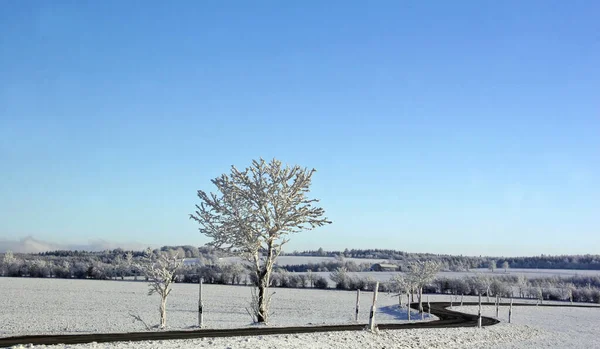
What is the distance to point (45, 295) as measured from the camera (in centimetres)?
A: 8831

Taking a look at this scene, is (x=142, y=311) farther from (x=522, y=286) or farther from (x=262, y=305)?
(x=522, y=286)

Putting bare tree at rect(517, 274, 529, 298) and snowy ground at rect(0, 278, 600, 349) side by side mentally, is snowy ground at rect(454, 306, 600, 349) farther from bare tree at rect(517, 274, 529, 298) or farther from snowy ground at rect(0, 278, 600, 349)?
bare tree at rect(517, 274, 529, 298)

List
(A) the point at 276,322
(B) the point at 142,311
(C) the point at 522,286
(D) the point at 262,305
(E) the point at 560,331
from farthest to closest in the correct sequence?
(C) the point at 522,286
(B) the point at 142,311
(E) the point at 560,331
(A) the point at 276,322
(D) the point at 262,305

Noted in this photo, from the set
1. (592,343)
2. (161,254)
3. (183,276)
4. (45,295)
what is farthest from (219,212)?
(183,276)

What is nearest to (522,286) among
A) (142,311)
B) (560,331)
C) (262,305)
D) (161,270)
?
(560,331)

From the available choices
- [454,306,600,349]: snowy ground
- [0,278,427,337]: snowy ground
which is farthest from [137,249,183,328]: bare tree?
[454,306,600,349]: snowy ground

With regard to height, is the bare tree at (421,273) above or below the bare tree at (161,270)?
below

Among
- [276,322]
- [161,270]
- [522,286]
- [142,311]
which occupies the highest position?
[161,270]

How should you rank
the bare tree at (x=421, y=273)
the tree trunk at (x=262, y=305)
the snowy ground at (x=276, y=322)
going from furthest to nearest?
the bare tree at (x=421, y=273) < the tree trunk at (x=262, y=305) < the snowy ground at (x=276, y=322)

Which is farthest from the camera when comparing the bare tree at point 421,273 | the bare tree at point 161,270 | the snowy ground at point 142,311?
the bare tree at point 421,273

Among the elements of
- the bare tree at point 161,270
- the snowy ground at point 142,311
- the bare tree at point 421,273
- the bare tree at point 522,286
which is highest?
the bare tree at point 161,270

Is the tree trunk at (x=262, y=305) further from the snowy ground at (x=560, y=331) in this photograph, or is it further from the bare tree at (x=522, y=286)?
the bare tree at (x=522, y=286)

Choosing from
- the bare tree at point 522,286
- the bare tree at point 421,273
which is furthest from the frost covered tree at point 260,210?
the bare tree at point 522,286

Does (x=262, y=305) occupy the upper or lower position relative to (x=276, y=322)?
upper
